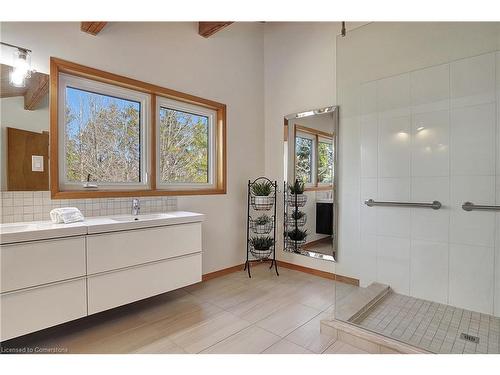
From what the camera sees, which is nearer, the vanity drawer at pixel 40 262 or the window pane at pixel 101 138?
the vanity drawer at pixel 40 262

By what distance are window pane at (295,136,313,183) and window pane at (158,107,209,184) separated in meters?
1.11

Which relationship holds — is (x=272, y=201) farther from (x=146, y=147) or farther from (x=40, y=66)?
(x=40, y=66)

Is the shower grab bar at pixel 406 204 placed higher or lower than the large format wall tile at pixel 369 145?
lower

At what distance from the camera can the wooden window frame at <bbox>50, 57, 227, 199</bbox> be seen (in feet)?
6.40

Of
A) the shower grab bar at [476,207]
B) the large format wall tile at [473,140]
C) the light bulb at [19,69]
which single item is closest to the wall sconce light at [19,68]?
the light bulb at [19,69]

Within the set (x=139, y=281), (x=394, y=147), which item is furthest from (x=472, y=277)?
(x=139, y=281)

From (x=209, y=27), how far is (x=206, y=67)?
0.39 m

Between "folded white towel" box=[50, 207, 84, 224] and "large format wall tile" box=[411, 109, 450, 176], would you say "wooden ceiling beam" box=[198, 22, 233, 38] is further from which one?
"folded white towel" box=[50, 207, 84, 224]

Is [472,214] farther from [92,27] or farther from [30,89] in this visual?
[30,89]

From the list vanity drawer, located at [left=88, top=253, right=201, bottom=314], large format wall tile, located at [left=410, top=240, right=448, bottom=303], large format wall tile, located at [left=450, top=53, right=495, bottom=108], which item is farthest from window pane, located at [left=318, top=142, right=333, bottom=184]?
vanity drawer, located at [left=88, top=253, right=201, bottom=314]

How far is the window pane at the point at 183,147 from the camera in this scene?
2713 mm

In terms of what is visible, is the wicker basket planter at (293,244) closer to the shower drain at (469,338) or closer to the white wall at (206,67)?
the white wall at (206,67)

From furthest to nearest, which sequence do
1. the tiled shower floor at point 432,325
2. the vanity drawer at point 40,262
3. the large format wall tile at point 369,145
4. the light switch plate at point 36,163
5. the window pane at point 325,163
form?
the window pane at point 325,163, the large format wall tile at point 369,145, the light switch plate at point 36,163, the tiled shower floor at point 432,325, the vanity drawer at point 40,262
